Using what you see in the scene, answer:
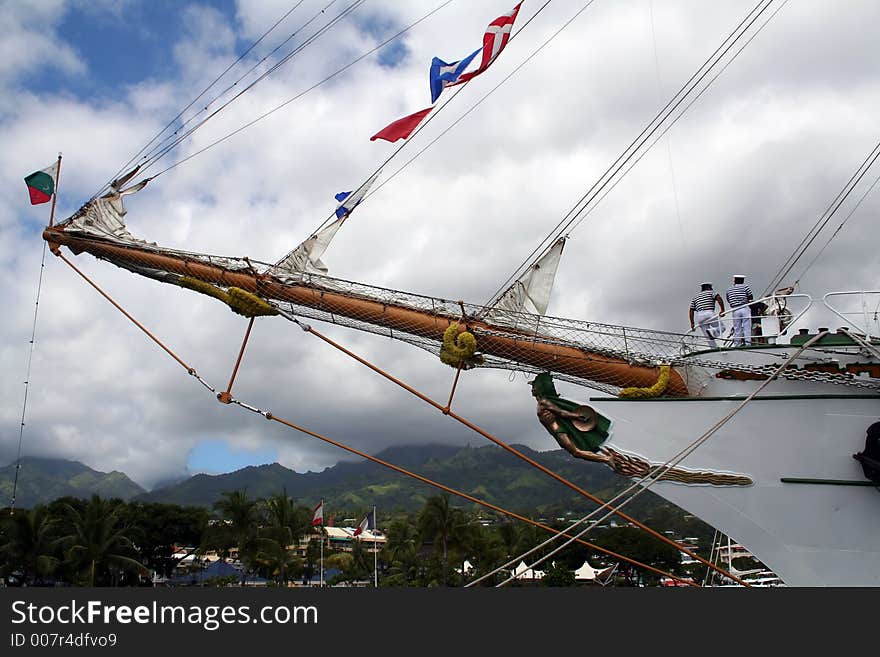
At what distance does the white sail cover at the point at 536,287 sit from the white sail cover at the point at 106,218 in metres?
5.27

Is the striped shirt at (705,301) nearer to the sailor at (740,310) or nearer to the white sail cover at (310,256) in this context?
the sailor at (740,310)

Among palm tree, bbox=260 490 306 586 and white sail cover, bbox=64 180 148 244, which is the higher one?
white sail cover, bbox=64 180 148 244

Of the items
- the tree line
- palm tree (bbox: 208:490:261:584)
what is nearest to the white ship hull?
the tree line

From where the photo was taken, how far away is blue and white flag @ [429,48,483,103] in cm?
837

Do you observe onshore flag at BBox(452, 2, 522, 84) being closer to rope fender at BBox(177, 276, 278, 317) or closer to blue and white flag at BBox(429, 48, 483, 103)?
blue and white flag at BBox(429, 48, 483, 103)

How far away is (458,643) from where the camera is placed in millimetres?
5898

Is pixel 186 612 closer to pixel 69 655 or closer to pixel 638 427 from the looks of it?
pixel 69 655

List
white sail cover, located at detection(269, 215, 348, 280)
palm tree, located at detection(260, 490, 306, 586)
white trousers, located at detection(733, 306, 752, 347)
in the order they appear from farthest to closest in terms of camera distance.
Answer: palm tree, located at detection(260, 490, 306, 586), white sail cover, located at detection(269, 215, 348, 280), white trousers, located at detection(733, 306, 752, 347)

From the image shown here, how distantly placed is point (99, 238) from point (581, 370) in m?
6.96

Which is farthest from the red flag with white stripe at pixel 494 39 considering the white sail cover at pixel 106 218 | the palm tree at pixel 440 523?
the palm tree at pixel 440 523

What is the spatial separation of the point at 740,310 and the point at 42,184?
9582mm

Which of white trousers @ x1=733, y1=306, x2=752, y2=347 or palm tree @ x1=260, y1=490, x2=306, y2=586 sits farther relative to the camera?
palm tree @ x1=260, y1=490, x2=306, y2=586

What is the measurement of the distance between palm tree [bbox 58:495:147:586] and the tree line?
4 cm

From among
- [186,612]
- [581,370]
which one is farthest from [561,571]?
[186,612]
